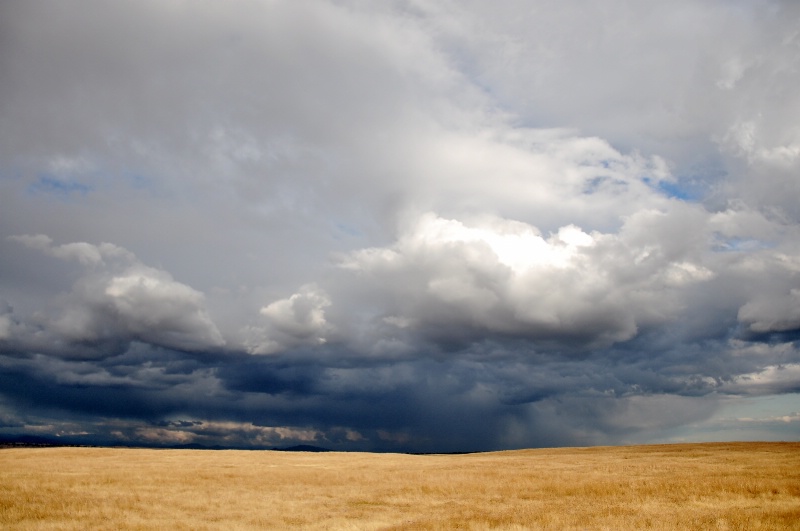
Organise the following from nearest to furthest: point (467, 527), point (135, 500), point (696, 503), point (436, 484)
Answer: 1. point (467, 527)
2. point (696, 503)
3. point (135, 500)
4. point (436, 484)

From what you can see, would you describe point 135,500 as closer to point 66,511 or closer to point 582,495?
point 66,511

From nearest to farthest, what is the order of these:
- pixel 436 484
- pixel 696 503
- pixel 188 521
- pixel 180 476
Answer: pixel 188 521 → pixel 696 503 → pixel 436 484 → pixel 180 476

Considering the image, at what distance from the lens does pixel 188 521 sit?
25.8 m

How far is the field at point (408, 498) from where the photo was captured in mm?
24641

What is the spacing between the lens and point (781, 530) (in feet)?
69.5

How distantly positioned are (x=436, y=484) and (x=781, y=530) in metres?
22.7

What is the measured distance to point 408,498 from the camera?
34.0 metres

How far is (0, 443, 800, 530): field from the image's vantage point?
24641 mm

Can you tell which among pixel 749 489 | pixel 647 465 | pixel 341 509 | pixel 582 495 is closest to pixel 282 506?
pixel 341 509

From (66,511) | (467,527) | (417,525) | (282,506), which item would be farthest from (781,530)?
(66,511)

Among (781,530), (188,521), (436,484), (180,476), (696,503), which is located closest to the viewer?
(781,530)

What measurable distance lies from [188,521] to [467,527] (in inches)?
522

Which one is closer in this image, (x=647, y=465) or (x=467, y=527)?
(x=467, y=527)

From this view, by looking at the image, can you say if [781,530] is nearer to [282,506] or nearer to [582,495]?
[582,495]
